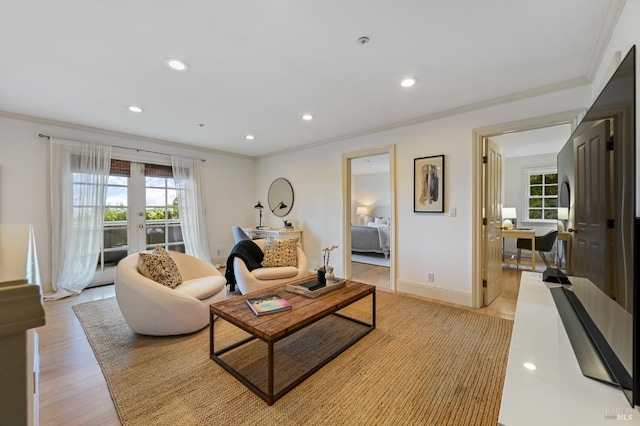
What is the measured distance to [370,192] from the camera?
359 inches

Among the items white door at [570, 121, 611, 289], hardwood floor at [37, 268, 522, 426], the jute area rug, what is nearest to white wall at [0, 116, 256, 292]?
hardwood floor at [37, 268, 522, 426]

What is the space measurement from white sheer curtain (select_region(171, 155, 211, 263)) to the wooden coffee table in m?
2.95

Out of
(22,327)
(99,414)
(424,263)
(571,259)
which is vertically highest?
(22,327)

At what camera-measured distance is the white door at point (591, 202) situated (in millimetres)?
1090

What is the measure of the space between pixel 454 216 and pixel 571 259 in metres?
1.71

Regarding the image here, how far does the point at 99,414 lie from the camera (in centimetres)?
157

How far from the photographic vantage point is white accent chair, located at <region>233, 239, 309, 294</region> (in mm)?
3137

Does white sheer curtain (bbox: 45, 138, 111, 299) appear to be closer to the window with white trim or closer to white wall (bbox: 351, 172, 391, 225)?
white wall (bbox: 351, 172, 391, 225)

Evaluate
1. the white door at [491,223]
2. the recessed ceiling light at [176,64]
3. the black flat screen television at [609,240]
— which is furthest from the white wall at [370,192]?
the black flat screen television at [609,240]

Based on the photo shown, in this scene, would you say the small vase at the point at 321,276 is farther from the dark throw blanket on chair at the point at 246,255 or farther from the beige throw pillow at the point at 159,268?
the beige throw pillow at the point at 159,268

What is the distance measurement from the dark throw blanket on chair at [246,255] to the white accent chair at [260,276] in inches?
3.3

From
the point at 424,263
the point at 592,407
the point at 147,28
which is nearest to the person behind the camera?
the point at 592,407

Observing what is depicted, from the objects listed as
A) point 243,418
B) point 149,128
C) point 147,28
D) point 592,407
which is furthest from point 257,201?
point 592,407

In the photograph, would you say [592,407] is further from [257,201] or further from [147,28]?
[257,201]
